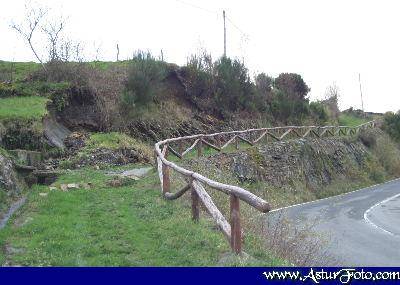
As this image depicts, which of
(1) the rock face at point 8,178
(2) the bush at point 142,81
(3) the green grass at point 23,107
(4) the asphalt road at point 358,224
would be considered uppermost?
(2) the bush at point 142,81

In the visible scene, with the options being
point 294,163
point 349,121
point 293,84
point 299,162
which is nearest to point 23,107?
point 294,163

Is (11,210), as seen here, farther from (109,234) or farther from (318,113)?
(318,113)

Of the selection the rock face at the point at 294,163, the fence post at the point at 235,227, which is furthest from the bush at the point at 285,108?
the fence post at the point at 235,227

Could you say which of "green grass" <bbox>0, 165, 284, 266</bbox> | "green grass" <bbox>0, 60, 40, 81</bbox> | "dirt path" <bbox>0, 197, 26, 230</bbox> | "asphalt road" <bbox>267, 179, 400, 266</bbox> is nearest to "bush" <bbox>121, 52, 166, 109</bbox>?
"green grass" <bbox>0, 60, 40, 81</bbox>

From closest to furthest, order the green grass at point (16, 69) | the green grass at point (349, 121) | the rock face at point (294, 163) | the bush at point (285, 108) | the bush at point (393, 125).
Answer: the rock face at point (294, 163) → the green grass at point (16, 69) → the bush at point (285, 108) → the bush at point (393, 125) → the green grass at point (349, 121)

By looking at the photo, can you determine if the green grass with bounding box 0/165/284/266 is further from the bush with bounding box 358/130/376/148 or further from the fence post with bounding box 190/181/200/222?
the bush with bounding box 358/130/376/148

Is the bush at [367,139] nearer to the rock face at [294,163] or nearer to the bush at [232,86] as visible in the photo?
the rock face at [294,163]

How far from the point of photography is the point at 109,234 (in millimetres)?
9125

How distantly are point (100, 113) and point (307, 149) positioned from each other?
13181 millimetres

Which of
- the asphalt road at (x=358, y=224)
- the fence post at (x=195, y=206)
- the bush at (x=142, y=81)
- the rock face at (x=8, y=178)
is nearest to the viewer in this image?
the fence post at (x=195, y=206)

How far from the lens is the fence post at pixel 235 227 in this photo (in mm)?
7250

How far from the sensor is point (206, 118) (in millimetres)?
31812

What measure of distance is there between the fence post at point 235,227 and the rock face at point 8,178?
24.8ft

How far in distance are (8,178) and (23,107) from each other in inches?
322
